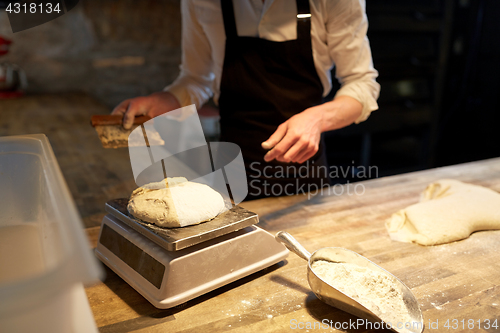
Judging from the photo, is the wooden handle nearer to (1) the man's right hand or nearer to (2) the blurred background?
(1) the man's right hand

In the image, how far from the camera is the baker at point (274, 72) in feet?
3.91

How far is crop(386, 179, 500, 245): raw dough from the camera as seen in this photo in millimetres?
925

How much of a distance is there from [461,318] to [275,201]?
634mm

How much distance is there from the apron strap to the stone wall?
262cm

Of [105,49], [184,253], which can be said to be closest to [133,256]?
[184,253]

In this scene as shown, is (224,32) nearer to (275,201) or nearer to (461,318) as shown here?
(275,201)

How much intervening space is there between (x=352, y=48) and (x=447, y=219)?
603 mm

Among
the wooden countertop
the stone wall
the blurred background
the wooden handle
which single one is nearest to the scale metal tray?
the wooden countertop

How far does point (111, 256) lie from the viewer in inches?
31.1

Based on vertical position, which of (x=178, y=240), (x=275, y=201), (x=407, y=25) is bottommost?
(x=275, y=201)

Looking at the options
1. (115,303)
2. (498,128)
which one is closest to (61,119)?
(115,303)

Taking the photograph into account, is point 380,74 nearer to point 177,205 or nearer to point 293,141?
point 293,141

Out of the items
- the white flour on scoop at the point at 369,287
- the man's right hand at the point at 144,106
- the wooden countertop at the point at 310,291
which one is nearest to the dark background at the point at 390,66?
the man's right hand at the point at 144,106

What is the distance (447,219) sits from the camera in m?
0.96
